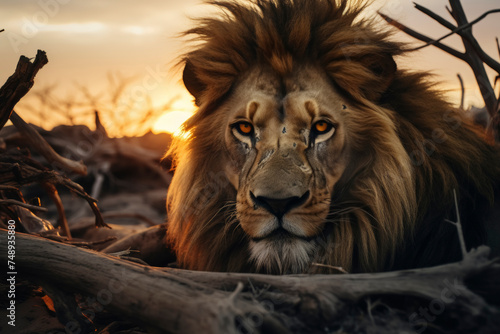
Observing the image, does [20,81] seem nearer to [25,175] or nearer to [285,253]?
[25,175]

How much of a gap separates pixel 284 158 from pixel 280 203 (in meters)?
0.29

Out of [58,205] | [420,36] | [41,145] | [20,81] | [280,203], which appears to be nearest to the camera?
[280,203]

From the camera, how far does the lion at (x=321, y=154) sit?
2.68m

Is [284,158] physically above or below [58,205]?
above

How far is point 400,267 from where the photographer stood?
2742 mm

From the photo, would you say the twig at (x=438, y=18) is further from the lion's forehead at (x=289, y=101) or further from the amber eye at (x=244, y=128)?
the amber eye at (x=244, y=128)

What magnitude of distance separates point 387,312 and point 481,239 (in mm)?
961

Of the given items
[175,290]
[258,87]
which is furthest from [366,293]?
[258,87]

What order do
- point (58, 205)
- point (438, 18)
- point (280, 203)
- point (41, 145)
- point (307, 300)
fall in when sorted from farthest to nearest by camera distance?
point (58, 205), point (41, 145), point (438, 18), point (280, 203), point (307, 300)

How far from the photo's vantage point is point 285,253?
263 centimetres

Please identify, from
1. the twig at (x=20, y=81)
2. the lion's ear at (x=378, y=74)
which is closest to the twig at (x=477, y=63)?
the lion's ear at (x=378, y=74)

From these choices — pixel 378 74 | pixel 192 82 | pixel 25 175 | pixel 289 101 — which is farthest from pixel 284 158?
pixel 25 175

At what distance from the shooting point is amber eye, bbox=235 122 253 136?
9.84ft

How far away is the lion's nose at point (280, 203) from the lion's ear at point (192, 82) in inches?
45.9
